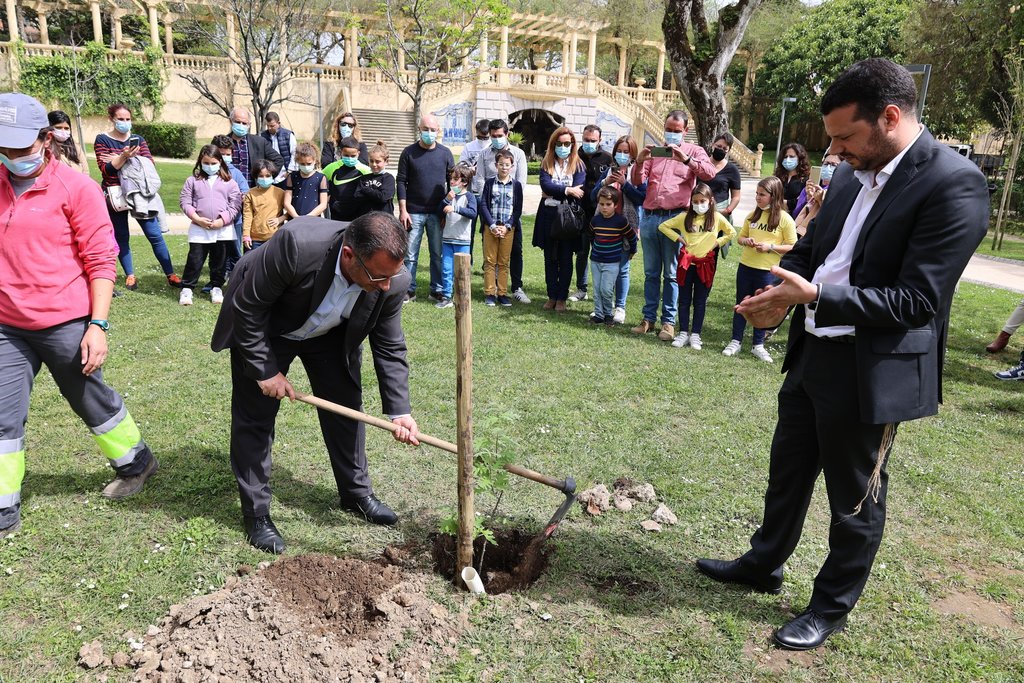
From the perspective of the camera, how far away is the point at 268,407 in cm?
380

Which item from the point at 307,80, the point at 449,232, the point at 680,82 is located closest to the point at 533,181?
the point at 680,82

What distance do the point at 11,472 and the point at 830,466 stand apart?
13.4 feet

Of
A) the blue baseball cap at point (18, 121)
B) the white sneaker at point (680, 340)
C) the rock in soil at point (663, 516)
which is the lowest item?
the rock in soil at point (663, 516)

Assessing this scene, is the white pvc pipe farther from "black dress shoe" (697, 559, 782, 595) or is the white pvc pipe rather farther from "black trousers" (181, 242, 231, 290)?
"black trousers" (181, 242, 231, 290)

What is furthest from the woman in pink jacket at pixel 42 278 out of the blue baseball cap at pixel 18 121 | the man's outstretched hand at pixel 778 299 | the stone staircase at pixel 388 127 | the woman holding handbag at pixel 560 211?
the stone staircase at pixel 388 127

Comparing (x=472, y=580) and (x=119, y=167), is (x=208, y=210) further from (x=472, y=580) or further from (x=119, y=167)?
(x=472, y=580)

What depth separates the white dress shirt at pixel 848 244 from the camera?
9.41 ft

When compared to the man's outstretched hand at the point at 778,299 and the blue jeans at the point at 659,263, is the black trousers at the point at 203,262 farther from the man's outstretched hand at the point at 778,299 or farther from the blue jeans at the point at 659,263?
the man's outstretched hand at the point at 778,299

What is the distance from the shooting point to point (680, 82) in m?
14.4

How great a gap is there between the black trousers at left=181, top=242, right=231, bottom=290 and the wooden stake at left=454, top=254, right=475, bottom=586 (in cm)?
638

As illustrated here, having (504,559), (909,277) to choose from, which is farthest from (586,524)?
(909,277)

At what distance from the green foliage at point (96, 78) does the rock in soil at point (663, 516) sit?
110 ft

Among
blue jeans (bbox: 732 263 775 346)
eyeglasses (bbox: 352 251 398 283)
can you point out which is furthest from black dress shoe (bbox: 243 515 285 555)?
blue jeans (bbox: 732 263 775 346)

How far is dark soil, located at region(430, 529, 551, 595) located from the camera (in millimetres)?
3736
